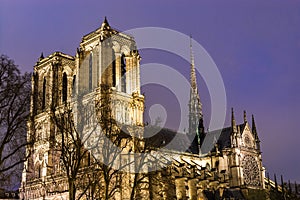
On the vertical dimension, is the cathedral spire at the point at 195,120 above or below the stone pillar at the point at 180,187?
above

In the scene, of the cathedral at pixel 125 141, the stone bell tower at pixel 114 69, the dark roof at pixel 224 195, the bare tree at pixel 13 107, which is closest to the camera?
the bare tree at pixel 13 107

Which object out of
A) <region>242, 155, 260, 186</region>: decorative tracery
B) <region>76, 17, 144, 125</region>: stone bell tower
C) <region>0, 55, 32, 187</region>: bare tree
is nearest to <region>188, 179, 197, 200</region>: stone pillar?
<region>76, 17, 144, 125</region>: stone bell tower

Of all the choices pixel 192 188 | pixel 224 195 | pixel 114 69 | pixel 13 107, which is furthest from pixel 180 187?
pixel 13 107

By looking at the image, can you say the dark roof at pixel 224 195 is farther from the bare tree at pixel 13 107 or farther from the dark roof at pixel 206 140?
the bare tree at pixel 13 107

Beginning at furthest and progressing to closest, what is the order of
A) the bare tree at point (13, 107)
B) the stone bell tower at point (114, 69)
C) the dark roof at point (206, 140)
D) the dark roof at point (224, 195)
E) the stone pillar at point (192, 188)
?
the dark roof at point (206, 140)
the dark roof at point (224, 195)
the stone pillar at point (192, 188)
the stone bell tower at point (114, 69)
the bare tree at point (13, 107)

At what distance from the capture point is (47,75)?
201 feet

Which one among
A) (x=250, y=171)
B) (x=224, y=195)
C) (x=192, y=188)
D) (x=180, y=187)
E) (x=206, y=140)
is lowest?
(x=224, y=195)

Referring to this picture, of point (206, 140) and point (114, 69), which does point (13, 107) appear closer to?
point (114, 69)

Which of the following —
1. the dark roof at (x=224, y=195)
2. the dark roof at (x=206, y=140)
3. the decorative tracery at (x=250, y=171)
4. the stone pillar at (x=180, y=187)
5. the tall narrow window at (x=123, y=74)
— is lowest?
the dark roof at (x=224, y=195)

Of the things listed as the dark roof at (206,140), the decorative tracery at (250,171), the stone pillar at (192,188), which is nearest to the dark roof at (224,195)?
the stone pillar at (192,188)

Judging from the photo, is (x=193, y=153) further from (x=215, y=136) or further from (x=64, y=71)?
(x=64, y=71)

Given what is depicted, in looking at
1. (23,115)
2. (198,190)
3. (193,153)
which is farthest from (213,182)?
(23,115)

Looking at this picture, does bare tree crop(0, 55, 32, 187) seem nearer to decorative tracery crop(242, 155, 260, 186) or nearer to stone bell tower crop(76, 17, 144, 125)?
stone bell tower crop(76, 17, 144, 125)

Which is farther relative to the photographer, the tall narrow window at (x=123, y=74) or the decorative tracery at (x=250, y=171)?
the decorative tracery at (x=250, y=171)
